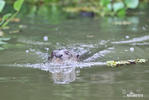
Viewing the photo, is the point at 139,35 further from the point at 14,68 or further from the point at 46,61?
the point at 14,68

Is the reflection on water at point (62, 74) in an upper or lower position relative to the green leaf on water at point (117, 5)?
lower

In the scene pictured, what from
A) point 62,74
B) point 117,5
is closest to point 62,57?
point 62,74

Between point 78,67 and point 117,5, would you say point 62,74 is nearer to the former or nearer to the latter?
point 78,67

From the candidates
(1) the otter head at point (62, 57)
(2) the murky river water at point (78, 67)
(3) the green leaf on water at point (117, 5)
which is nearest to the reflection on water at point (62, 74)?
(2) the murky river water at point (78, 67)

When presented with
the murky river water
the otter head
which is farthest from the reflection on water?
the otter head

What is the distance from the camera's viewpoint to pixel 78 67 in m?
4.27

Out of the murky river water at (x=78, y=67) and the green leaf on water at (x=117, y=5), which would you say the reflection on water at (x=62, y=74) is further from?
the green leaf on water at (x=117, y=5)

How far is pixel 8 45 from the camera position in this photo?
5.79 meters

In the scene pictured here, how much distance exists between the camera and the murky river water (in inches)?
123

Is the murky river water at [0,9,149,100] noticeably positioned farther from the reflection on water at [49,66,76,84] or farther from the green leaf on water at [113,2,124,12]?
the green leaf on water at [113,2,124,12]

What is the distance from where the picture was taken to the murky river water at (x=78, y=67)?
3.13 meters

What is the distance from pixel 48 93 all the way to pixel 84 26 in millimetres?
4904

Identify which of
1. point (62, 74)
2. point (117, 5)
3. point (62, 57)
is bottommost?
point (62, 74)

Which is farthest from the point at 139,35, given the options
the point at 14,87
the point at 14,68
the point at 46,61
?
the point at 14,87
